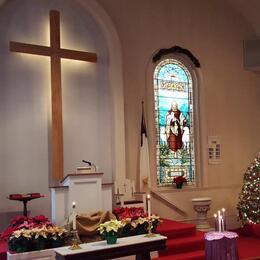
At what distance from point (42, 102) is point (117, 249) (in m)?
3.99

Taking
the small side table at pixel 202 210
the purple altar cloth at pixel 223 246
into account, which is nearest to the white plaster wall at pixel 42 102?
the small side table at pixel 202 210

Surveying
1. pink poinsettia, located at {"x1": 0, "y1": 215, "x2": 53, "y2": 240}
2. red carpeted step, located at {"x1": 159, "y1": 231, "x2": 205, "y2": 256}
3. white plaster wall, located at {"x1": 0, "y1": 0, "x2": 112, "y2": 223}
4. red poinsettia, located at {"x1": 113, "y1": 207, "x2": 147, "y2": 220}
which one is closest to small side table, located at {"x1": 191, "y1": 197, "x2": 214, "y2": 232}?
red carpeted step, located at {"x1": 159, "y1": 231, "x2": 205, "y2": 256}

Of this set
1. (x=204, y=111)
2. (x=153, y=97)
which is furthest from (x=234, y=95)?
(x=153, y=97)

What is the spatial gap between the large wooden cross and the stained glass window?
2.34 metres

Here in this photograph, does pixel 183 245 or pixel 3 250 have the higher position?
pixel 3 250

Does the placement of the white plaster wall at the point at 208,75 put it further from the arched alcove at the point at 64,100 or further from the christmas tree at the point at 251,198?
the christmas tree at the point at 251,198

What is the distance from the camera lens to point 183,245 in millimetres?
6586

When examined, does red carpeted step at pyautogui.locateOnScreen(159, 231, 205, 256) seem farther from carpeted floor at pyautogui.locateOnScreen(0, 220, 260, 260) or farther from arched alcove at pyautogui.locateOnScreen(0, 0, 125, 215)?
arched alcove at pyautogui.locateOnScreen(0, 0, 125, 215)

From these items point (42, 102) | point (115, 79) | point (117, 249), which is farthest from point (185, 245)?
point (42, 102)

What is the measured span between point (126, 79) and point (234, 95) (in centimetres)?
293

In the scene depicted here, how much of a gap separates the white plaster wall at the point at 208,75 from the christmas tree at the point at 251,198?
3.05 feet

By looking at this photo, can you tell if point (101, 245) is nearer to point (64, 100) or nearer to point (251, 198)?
point (64, 100)

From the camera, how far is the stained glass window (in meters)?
8.94

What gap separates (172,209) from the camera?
8742 mm
